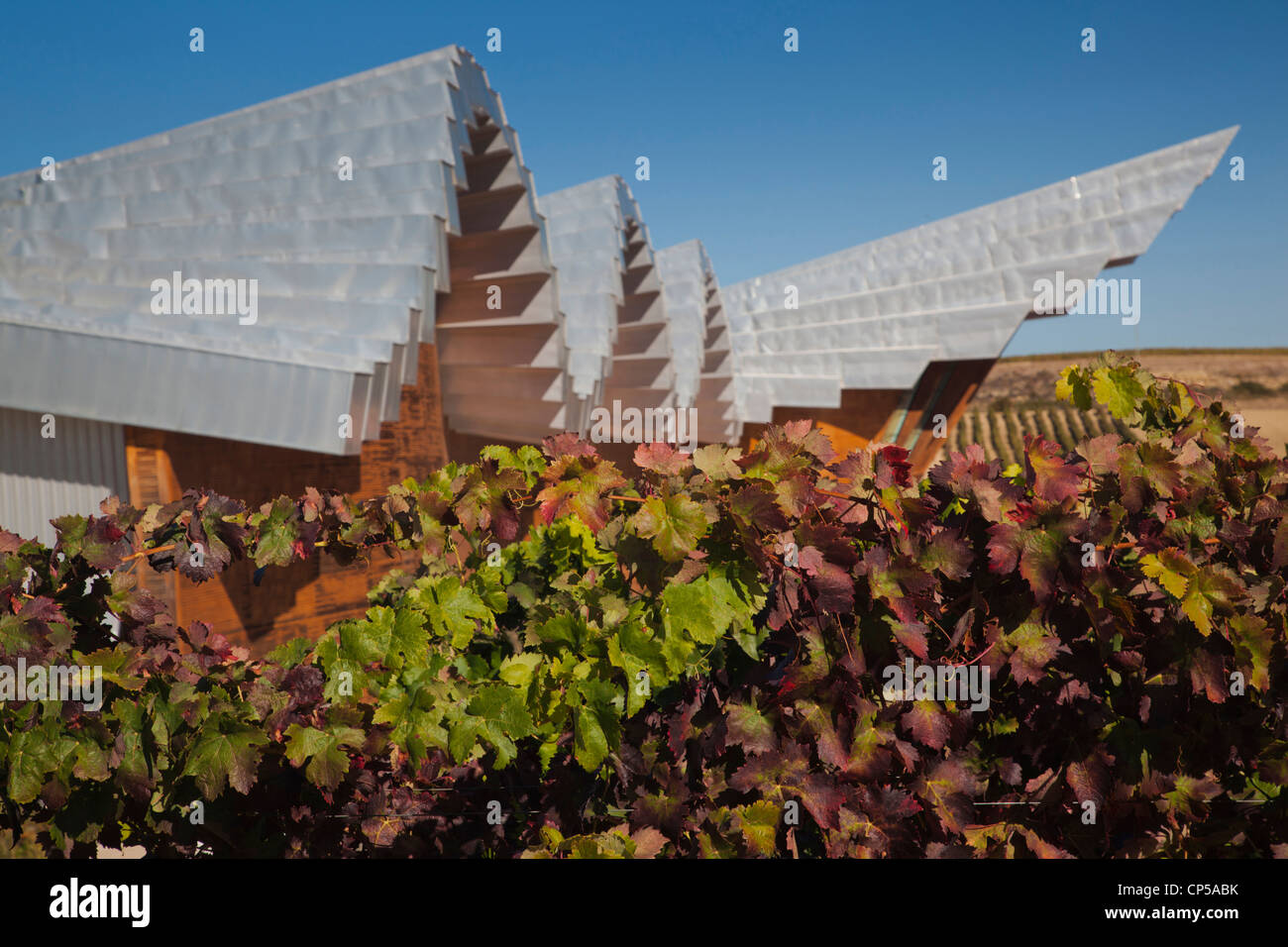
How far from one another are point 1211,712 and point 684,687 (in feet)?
4.15

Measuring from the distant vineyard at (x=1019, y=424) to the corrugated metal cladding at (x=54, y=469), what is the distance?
3990 cm

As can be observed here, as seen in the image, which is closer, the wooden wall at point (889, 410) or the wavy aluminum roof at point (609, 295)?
the wavy aluminum roof at point (609, 295)

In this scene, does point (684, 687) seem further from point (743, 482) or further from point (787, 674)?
point (743, 482)

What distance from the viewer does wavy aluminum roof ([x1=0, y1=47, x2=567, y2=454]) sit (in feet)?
20.2

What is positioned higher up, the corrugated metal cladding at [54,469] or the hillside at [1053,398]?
the hillside at [1053,398]

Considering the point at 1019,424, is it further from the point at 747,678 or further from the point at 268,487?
the point at 747,678

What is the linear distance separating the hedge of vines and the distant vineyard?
1646 inches

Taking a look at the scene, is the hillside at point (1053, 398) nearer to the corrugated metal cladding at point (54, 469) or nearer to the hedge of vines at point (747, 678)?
the corrugated metal cladding at point (54, 469)

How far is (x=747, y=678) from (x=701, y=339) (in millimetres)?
11961

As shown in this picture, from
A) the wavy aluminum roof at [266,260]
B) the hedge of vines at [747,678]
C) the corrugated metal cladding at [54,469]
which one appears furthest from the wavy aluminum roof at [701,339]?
the hedge of vines at [747,678]

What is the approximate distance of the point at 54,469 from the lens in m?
6.54

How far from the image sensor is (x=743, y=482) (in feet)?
6.03

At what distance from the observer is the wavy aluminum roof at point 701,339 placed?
1332 cm

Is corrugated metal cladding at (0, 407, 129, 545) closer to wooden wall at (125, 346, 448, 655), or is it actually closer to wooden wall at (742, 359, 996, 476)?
wooden wall at (125, 346, 448, 655)
